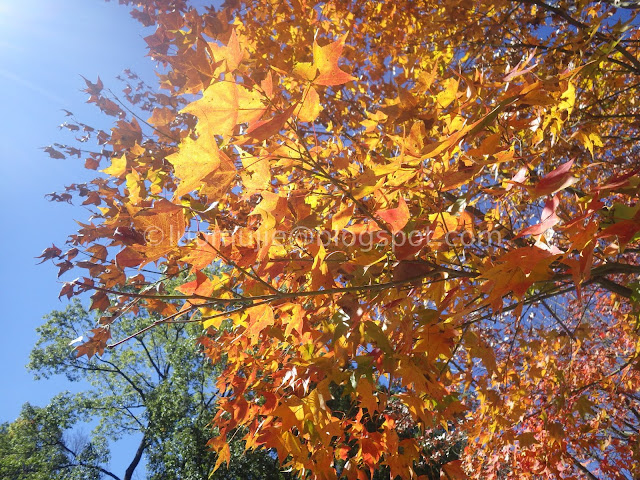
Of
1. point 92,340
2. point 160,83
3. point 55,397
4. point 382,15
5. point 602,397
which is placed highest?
point 55,397

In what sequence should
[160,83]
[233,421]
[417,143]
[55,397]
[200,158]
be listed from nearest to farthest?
[200,158]
[417,143]
[233,421]
[160,83]
[55,397]

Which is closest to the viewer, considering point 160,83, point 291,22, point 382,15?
point 160,83

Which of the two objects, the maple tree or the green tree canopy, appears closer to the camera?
the maple tree

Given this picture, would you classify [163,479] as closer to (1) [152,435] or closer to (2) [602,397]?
(1) [152,435]

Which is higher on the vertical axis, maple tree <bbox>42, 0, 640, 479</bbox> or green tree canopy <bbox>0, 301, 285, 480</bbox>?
green tree canopy <bbox>0, 301, 285, 480</bbox>

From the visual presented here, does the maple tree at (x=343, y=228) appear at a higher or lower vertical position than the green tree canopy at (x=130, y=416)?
lower

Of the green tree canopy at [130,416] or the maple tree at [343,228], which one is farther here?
the green tree canopy at [130,416]

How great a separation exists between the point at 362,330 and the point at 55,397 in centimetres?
1654

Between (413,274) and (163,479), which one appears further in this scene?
(163,479)

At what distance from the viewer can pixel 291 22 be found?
373 cm

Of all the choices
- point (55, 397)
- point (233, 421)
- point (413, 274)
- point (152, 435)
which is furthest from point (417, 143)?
point (55, 397)

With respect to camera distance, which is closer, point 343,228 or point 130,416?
point 343,228

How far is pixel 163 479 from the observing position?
11.9 metres

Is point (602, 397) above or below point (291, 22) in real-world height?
below
